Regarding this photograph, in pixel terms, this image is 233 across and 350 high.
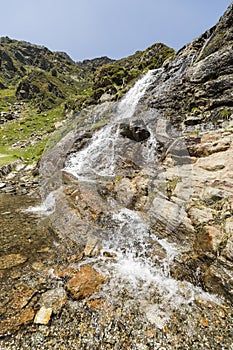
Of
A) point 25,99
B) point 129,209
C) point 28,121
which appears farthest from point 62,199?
point 25,99

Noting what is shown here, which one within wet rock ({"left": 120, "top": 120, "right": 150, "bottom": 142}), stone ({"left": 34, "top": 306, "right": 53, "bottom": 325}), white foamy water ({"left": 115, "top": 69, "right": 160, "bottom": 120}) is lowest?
stone ({"left": 34, "top": 306, "right": 53, "bottom": 325})

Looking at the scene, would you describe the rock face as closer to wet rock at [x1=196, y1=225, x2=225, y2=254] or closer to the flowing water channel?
wet rock at [x1=196, y1=225, x2=225, y2=254]

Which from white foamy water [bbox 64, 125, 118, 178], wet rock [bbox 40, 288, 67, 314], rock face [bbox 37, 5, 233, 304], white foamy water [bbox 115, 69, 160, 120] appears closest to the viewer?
wet rock [bbox 40, 288, 67, 314]

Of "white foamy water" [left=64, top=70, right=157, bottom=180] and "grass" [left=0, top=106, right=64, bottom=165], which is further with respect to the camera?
"grass" [left=0, top=106, right=64, bottom=165]

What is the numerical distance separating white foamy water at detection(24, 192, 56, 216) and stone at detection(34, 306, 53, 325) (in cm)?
644

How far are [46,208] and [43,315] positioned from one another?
775cm

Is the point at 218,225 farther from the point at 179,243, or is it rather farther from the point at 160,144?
the point at 160,144

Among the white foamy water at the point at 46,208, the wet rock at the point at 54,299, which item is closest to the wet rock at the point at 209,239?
the wet rock at the point at 54,299

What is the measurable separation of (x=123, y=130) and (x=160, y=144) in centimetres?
422

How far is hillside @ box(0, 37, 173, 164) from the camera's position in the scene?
31.8 meters

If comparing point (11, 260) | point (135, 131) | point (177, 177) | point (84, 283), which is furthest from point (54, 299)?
point (135, 131)

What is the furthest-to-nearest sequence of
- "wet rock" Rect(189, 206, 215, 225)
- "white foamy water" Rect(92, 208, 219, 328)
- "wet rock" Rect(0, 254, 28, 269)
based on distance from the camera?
1. "wet rock" Rect(0, 254, 28, 269)
2. "wet rock" Rect(189, 206, 215, 225)
3. "white foamy water" Rect(92, 208, 219, 328)

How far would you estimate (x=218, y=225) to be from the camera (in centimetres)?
552

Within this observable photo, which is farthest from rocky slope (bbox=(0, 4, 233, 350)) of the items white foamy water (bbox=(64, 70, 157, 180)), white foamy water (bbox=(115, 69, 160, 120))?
white foamy water (bbox=(115, 69, 160, 120))
